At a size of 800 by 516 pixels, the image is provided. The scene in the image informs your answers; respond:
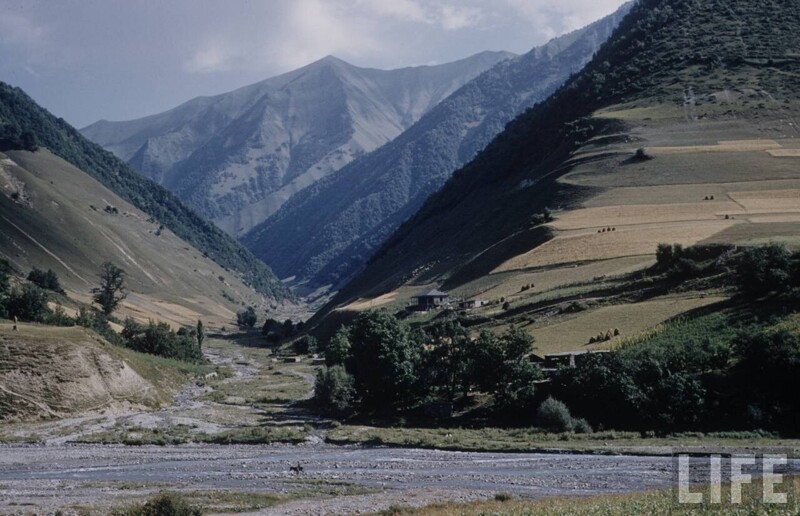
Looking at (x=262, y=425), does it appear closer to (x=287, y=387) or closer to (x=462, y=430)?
(x=462, y=430)

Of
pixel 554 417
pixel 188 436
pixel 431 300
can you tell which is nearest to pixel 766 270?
pixel 554 417

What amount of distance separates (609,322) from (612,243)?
118 ft

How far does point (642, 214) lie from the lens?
113 meters

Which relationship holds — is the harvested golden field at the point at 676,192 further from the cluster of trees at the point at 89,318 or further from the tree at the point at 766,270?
the cluster of trees at the point at 89,318

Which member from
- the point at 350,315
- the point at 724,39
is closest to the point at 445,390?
the point at 350,315

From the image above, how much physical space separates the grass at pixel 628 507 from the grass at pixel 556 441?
13.7 meters

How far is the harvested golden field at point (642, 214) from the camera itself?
107 meters

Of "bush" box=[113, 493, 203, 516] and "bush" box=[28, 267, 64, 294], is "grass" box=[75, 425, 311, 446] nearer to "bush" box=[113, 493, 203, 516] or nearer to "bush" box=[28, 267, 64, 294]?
"bush" box=[113, 493, 203, 516]

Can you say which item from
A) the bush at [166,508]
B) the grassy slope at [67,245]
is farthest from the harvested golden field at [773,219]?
the grassy slope at [67,245]

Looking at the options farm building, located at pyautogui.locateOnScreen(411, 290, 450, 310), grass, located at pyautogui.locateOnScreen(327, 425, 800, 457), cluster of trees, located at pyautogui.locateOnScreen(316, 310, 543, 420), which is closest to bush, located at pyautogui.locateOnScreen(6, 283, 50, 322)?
cluster of trees, located at pyautogui.locateOnScreen(316, 310, 543, 420)

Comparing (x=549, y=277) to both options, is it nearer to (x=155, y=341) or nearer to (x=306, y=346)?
(x=306, y=346)

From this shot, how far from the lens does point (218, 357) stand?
128250 millimetres

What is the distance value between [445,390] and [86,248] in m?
140

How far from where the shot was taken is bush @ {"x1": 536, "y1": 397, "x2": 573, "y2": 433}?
52.1 meters
